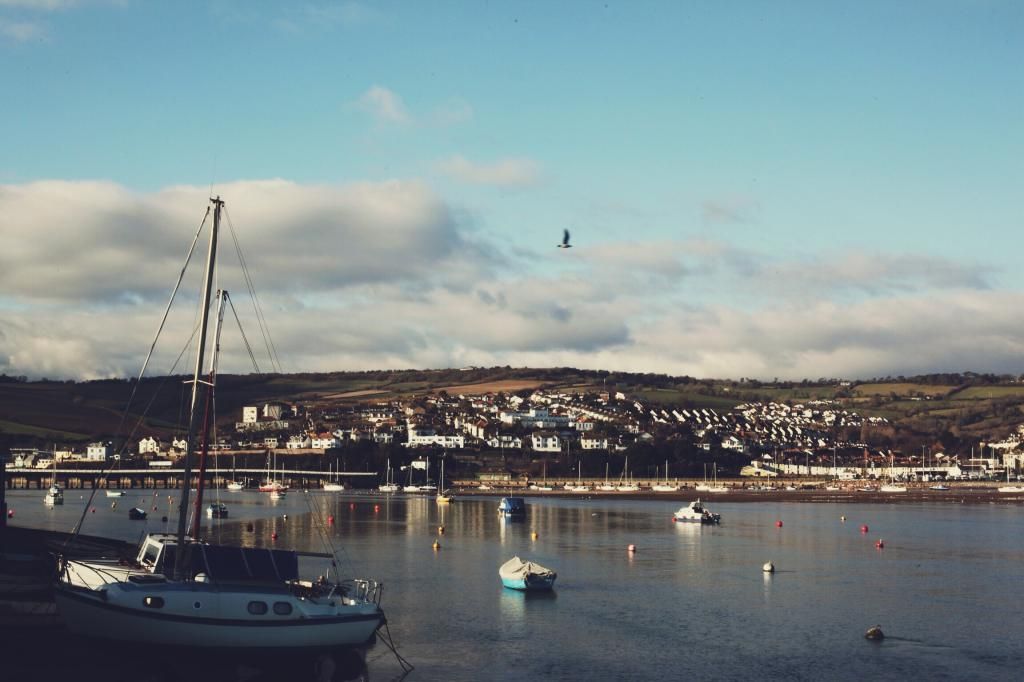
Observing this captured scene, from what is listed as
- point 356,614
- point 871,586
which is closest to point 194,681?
point 356,614

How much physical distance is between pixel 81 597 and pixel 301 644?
274 inches

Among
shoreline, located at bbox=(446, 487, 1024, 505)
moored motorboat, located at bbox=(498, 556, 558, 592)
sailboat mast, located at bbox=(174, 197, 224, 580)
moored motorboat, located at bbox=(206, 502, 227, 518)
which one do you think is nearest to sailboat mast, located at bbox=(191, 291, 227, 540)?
sailboat mast, located at bbox=(174, 197, 224, 580)

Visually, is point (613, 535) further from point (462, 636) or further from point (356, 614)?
point (356, 614)

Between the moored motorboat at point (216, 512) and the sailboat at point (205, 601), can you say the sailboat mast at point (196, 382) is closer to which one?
the sailboat at point (205, 601)

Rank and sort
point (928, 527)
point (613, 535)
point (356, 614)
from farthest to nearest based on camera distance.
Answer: point (928, 527), point (613, 535), point (356, 614)

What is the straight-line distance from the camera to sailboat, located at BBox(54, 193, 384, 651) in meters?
32.3

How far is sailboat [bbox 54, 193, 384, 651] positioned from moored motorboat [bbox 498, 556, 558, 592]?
17074 mm

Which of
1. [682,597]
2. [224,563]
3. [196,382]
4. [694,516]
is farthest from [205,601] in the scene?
[694,516]

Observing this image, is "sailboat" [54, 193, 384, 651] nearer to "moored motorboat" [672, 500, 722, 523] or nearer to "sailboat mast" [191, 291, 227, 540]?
"sailboat mast" [191, 291, 227, 540]

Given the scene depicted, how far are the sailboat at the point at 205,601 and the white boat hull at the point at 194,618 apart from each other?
0.03m

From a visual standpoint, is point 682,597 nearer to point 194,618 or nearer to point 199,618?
point 199,618

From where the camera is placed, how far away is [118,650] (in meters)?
32.9

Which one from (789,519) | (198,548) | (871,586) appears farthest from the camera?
(789,519)

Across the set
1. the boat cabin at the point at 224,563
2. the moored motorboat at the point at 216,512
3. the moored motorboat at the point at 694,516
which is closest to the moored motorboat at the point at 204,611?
the boat cabin at the point at 224,563
